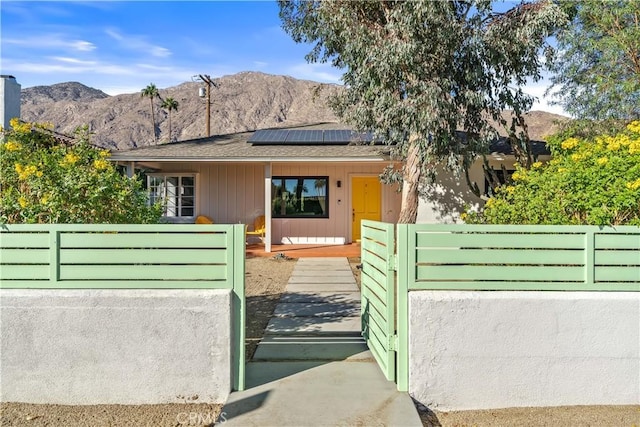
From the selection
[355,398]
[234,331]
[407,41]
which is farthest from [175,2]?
[355,398]

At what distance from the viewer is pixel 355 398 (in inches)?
128

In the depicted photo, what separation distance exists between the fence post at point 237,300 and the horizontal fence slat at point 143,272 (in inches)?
4.3

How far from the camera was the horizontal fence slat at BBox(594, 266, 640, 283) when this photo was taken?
3359mm

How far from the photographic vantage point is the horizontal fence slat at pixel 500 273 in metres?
3.35

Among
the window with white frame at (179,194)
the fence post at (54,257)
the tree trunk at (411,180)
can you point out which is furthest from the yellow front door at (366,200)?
the fence post at (54,257)

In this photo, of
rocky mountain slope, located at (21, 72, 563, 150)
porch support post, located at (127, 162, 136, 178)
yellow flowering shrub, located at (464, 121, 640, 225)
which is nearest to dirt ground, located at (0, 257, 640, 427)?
yellow flowering shrub, located at (464, 121, 640, 225)

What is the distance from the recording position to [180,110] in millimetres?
88375

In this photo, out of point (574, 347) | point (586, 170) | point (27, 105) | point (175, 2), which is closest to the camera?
point (574, 347)

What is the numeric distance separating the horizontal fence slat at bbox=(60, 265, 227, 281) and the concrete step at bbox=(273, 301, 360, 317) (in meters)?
2.56

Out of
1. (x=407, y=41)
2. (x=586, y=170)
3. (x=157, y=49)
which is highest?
(x=157, y=49)

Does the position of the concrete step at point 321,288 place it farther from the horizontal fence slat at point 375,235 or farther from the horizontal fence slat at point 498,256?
the horizontal fence slat at point 498,256

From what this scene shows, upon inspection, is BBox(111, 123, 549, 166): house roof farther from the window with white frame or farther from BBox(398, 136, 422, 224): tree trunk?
BBox(398, 136, 422, 224): tree trunk

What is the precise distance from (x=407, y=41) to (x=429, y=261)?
6.01 metres

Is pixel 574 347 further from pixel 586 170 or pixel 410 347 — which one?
pixel 586 170
